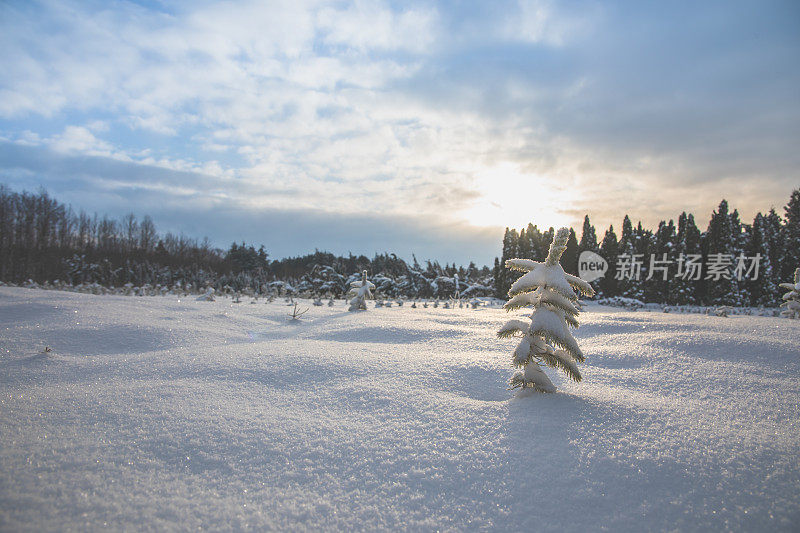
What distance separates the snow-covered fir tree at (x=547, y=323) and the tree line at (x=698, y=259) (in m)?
20.7

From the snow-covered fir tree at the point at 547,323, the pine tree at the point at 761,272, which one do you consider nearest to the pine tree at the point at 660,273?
the pine tree at the point at 761,272

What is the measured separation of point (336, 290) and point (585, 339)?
13.8 m

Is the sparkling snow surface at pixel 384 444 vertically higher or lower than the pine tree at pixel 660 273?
lower

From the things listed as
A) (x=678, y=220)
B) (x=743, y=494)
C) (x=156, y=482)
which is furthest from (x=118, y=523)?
(x=678, y=220)

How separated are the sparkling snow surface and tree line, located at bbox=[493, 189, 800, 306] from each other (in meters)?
20.3

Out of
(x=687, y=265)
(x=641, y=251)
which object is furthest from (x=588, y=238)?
(x=687, y=265)

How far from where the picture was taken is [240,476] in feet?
6.17

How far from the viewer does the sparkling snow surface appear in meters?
1.65

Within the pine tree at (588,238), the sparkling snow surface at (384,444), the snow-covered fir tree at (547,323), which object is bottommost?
the sparkling snow surface at (384,444)

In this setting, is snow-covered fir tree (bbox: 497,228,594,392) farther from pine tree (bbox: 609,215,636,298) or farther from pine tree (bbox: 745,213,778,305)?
pine tree (bbox: 745,213,778,305)

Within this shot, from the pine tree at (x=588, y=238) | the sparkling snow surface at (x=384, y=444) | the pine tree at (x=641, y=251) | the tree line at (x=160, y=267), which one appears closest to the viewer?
the sparkling snow surface at (x=384, y=444)

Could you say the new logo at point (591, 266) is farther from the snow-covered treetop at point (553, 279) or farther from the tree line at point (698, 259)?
the snow-covered treetop at point (553, 279)

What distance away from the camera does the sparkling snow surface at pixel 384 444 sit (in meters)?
1.65

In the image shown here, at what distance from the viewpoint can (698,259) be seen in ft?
83.5
